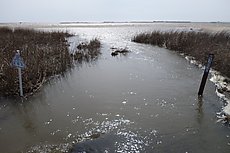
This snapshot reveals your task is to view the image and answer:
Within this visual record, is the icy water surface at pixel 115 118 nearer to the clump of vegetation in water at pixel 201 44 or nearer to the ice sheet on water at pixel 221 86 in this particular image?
the ice sheet on water at pixel 221 86

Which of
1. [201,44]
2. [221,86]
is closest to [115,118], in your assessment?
[221,86]

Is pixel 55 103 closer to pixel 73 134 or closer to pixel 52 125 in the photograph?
pixel 52 125

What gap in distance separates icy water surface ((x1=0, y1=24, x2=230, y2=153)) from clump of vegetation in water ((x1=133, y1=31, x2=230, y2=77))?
2796mm

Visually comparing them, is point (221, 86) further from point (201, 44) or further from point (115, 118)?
point (201, 44)

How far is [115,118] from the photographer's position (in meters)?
7.57

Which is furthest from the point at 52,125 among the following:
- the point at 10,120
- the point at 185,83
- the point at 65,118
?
the point at 185,83

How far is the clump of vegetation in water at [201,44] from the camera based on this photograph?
1441 centimetres

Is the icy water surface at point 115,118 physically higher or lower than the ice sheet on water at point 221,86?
lower

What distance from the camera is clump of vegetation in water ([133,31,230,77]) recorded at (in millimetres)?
14414

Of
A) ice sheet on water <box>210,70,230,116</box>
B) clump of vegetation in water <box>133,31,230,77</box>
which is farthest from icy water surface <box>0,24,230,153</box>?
clump of vegetation in water <box>133,31,230,77</box>

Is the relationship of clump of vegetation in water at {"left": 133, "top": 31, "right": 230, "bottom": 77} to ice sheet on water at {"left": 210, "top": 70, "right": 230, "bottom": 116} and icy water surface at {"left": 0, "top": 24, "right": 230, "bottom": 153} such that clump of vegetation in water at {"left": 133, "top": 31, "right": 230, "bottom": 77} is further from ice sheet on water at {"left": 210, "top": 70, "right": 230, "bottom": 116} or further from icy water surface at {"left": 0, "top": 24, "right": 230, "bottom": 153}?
icy water surface at {"left": 0, "top": 24, "right": 230, "bottom": 153}

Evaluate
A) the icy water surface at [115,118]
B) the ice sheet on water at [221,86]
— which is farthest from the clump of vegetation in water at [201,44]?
the icy water surface at [115,118]

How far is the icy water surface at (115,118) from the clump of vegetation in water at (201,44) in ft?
9.17

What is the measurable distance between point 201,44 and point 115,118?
1608 cm
